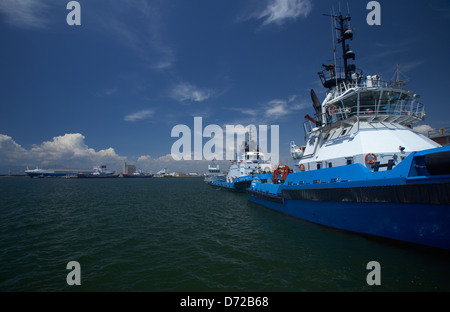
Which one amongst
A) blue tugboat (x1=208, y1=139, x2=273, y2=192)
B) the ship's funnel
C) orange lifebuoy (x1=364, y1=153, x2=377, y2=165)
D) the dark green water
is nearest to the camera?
the dark green water

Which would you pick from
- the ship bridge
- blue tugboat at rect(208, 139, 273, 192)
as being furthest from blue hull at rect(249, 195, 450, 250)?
blue tugboat at rect(208, 139, 273, 192)

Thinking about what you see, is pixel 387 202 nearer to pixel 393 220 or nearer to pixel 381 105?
pixel 393 220

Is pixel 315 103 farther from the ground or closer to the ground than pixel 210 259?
farther from the ground

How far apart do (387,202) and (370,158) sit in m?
2.75

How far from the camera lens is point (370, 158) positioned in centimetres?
969

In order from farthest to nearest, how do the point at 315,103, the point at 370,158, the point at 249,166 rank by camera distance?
the point at 249,166 < the point at 315,103 < the point at 370,158

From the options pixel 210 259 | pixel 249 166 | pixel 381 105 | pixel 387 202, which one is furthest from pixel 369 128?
pixel 249 166

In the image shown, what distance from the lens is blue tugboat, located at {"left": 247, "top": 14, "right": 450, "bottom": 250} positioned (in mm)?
6781

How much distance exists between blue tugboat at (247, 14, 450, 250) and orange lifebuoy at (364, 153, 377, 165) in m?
0.04

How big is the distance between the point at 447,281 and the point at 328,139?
9054 millimetres

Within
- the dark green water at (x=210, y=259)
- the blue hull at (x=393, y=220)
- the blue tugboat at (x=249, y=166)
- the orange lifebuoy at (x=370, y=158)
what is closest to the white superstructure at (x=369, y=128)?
the orange lifebuoy at (x=370, y=158)

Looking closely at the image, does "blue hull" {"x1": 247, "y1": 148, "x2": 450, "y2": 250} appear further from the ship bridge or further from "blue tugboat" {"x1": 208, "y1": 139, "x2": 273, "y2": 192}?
"blue tugboat" {"x1": 208, "y1": 139, "x2": 273, "y2": 192}
